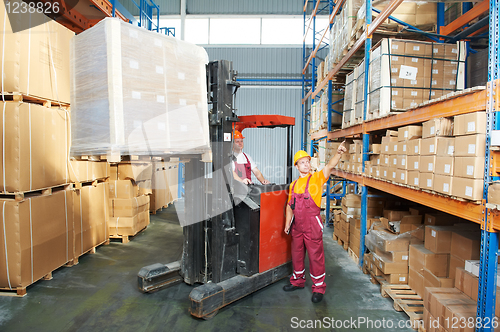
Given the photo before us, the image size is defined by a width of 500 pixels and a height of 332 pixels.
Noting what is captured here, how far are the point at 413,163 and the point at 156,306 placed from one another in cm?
340

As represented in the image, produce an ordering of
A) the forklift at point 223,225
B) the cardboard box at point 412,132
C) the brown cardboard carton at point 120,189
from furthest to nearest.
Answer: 1. the brown cardboard carton at point 120,189
2. the forklift at point 223,225
3. the cardboard box at point 412,132

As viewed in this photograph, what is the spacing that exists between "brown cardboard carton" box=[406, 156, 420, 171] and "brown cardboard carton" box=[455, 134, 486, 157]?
627 millimetres

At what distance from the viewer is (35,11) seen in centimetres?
391

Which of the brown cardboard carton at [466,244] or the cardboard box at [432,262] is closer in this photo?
the brown cardboard carton at [466,244]

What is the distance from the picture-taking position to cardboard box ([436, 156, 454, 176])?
8.74ft

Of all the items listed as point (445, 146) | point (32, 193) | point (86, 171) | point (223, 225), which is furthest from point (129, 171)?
point (445, 146)

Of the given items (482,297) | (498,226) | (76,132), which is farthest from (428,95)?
(76,132)

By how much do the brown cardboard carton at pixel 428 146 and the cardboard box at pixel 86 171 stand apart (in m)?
4.83

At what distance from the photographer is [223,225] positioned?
382 cm

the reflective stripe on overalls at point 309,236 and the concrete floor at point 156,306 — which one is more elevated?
the reflective stripe on overalls at point 309,236

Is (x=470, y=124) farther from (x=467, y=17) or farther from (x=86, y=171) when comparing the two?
(x=86, y=171)

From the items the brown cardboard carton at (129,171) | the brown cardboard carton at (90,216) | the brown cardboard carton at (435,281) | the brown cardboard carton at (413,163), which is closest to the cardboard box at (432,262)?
the brown cardboard carton at (435,281)

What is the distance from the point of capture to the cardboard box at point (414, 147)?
10.5ft

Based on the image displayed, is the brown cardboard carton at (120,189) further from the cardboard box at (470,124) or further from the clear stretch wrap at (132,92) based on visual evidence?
the cardboard box at (470,124)
